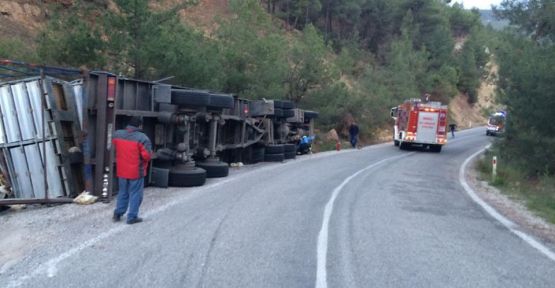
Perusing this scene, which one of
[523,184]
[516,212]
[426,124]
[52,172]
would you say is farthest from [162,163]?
[426,124]

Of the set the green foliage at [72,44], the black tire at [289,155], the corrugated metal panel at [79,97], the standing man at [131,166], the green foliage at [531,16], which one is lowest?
the black tire at [289,155]

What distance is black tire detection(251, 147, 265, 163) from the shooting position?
22.3 metres

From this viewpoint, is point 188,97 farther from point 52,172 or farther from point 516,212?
point 516,212

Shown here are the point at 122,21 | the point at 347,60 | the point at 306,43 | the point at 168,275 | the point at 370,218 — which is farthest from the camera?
the point at 347,60

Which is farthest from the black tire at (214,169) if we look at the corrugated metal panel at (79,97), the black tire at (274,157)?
the black tire at (274,157)

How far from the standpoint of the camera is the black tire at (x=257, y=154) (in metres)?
22.3

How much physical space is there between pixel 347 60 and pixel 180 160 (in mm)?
30744

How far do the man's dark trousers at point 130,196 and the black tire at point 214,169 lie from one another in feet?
22.8

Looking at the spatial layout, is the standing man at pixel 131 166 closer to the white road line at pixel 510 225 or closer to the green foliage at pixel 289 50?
the white road line at pixel 510 225

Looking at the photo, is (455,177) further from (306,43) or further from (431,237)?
(306,43)

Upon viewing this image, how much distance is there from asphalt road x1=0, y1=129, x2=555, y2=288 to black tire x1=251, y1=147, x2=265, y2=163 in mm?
8722

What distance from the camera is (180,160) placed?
14547 mm

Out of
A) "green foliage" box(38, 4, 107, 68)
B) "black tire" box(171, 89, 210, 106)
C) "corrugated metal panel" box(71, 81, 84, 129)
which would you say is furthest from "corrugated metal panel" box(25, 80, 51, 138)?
"green foliage" box(38, 4, 107, 68)

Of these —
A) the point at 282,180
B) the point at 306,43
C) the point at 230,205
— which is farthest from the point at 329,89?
the point at 230,205
